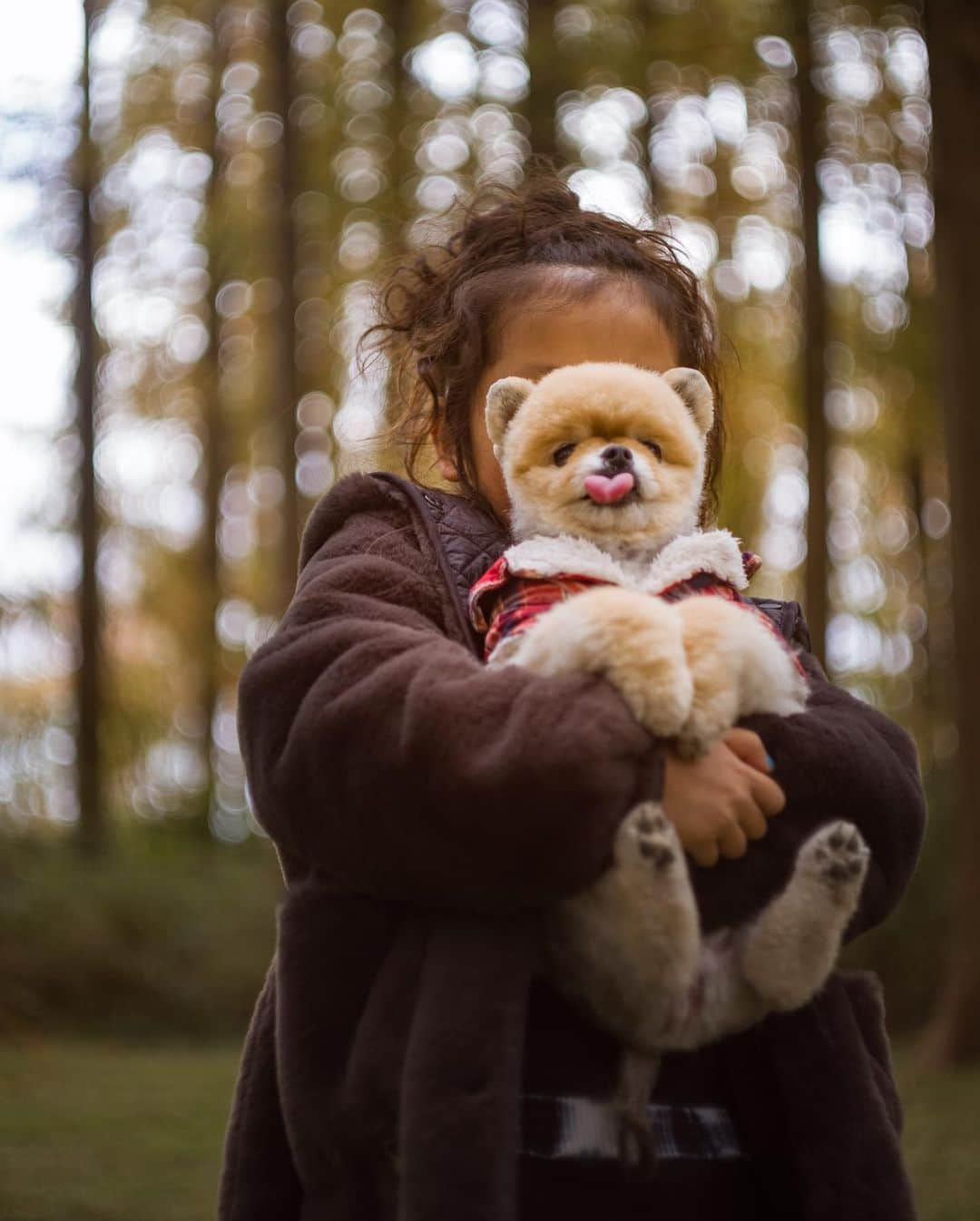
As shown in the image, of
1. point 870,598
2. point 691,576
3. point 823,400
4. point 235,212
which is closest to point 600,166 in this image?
point 823,400

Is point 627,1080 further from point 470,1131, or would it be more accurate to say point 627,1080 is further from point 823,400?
point 823,400

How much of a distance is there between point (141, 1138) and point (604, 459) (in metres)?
5.29

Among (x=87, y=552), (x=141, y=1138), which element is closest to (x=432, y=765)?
(x=141, y=1138)

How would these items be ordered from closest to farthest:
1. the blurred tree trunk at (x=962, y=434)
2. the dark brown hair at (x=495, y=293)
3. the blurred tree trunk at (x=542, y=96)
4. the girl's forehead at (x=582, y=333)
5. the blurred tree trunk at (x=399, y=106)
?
the girl's forehead at (x=582, y=333)
the dark brown hair at (x=495, y=293)
the blurred tree trunk at (x=962, y=434)
the blurred tree trunk at (x=542, y=96)
the blurred tree trunk at (x=399, y=106)

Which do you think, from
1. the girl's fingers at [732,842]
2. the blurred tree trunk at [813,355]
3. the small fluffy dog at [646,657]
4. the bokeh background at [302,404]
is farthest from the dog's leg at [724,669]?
the blurred tree trunk at [813,355]

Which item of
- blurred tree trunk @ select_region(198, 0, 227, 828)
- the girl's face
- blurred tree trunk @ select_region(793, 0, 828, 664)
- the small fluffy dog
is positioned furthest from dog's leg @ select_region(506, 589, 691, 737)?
blurred tree trunk @ select_region(198, 0, 227, 828)

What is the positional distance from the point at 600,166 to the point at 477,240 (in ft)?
24.3

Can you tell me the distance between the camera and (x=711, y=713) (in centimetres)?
156

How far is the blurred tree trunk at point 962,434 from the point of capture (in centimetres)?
679

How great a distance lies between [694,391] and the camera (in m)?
1.97

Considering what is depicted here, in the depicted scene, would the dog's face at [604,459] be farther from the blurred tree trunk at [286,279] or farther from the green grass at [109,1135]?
the blurred tree trunk at [286,279]

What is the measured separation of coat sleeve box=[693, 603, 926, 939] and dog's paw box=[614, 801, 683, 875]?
0.16 meters

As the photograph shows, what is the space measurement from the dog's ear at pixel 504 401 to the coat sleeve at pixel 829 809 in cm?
57

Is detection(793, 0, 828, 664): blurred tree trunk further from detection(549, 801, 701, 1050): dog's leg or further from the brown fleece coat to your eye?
detection(549, 801, 701, 1050): dog's leg
